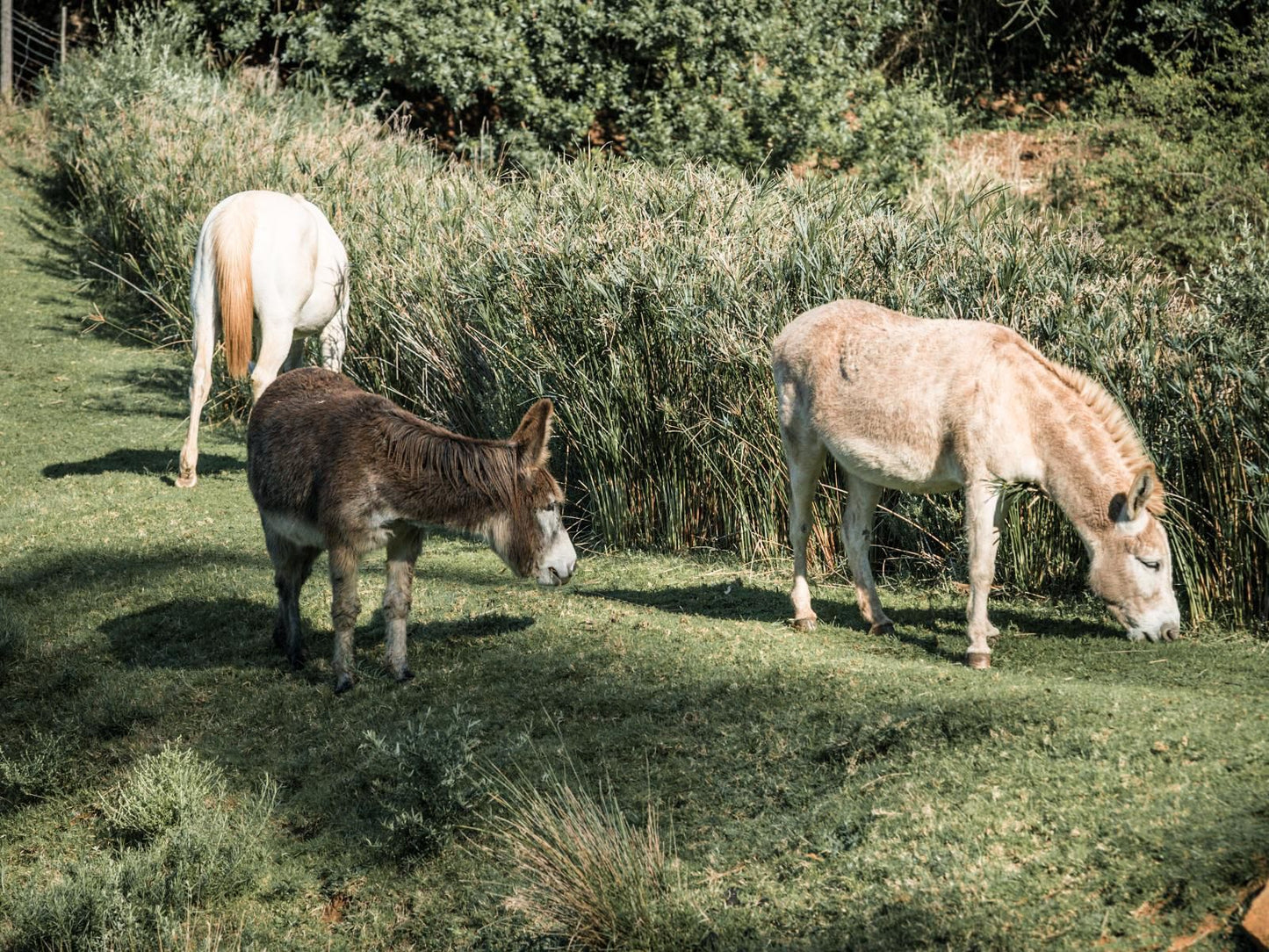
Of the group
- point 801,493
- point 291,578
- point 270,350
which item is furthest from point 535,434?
point 270,350

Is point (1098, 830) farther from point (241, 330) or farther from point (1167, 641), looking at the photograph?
point (241, 330)

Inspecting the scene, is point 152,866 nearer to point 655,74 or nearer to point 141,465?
point 141,465

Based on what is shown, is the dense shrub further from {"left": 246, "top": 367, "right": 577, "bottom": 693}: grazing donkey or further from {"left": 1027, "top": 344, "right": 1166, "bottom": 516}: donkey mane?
{"left": 246, "top": 367, "right": 577, "bottom": 693}: grazing donkey

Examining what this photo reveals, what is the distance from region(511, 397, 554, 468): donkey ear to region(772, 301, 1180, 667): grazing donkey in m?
1.84

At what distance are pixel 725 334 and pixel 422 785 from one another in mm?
4559

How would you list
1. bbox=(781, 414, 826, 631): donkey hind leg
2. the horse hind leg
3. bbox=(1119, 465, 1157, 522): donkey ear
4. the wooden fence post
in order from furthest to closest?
the wooden fence post
the horse hind leg
bbox=(781, 414, 826, 631): donkey hind leg
bbox=(1119, 465, 1157, 522): donkey ear

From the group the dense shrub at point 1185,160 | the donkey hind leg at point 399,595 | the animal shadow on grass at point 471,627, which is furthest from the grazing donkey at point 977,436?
the dense shrub at point 1185,160

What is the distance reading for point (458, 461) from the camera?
260 inches

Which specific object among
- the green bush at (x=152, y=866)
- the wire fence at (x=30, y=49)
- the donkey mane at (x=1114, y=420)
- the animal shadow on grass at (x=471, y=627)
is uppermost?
the wire fence at (x=30, y=49)

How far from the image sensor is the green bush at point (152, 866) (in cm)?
550

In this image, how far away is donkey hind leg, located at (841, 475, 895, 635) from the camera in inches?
307

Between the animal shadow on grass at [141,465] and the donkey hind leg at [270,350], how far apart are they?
1417 mm

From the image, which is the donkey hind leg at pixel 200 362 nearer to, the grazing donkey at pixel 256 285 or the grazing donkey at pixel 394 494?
the grazing donkey at pixel 256 285

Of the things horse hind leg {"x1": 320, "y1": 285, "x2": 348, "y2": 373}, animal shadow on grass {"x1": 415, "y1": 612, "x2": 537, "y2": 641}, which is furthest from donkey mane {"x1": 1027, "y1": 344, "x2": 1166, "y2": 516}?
horse hind leg {"x1": 320, "y1": 285, "x2": 348, "y2": 373}
